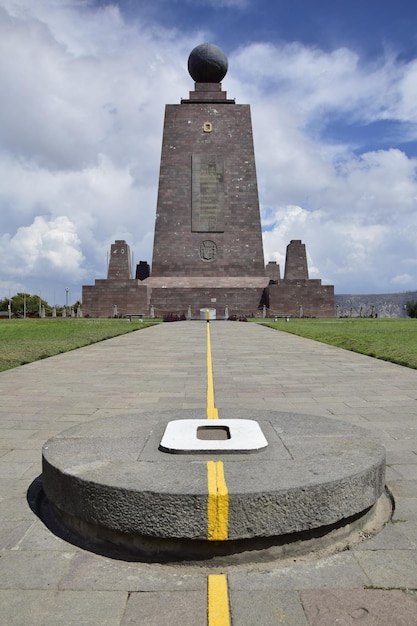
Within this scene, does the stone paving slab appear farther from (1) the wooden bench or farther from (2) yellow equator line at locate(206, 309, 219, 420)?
(1) the wooden bench

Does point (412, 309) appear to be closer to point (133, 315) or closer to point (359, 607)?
point (133, 315)

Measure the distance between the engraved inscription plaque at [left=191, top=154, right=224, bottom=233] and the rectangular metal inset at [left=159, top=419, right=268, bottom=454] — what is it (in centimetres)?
3609

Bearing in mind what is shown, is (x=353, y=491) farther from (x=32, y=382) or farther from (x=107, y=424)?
(x=32, y=382)

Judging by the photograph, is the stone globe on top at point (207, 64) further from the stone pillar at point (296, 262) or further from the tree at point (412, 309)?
the tree at point (412, 309)

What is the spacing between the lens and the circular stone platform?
254 centimetres

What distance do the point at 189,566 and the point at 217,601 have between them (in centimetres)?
36

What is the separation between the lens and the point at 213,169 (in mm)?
39500

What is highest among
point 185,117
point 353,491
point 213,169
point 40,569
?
point 185,117

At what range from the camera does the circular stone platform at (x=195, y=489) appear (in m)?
2.54

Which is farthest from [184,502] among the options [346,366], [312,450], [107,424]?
[346,366]

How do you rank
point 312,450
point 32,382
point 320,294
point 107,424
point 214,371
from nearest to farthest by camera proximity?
1. point 312,450
2. point 107,424
3. point 32,382
4. point 214,371
5. point 320,294

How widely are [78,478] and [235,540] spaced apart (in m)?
0.89

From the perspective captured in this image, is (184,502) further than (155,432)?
No

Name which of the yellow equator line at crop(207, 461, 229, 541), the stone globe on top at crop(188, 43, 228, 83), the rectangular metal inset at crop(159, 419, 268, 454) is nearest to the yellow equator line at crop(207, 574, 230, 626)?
the yellow equator line at crop(207, 461, 229, 541)
